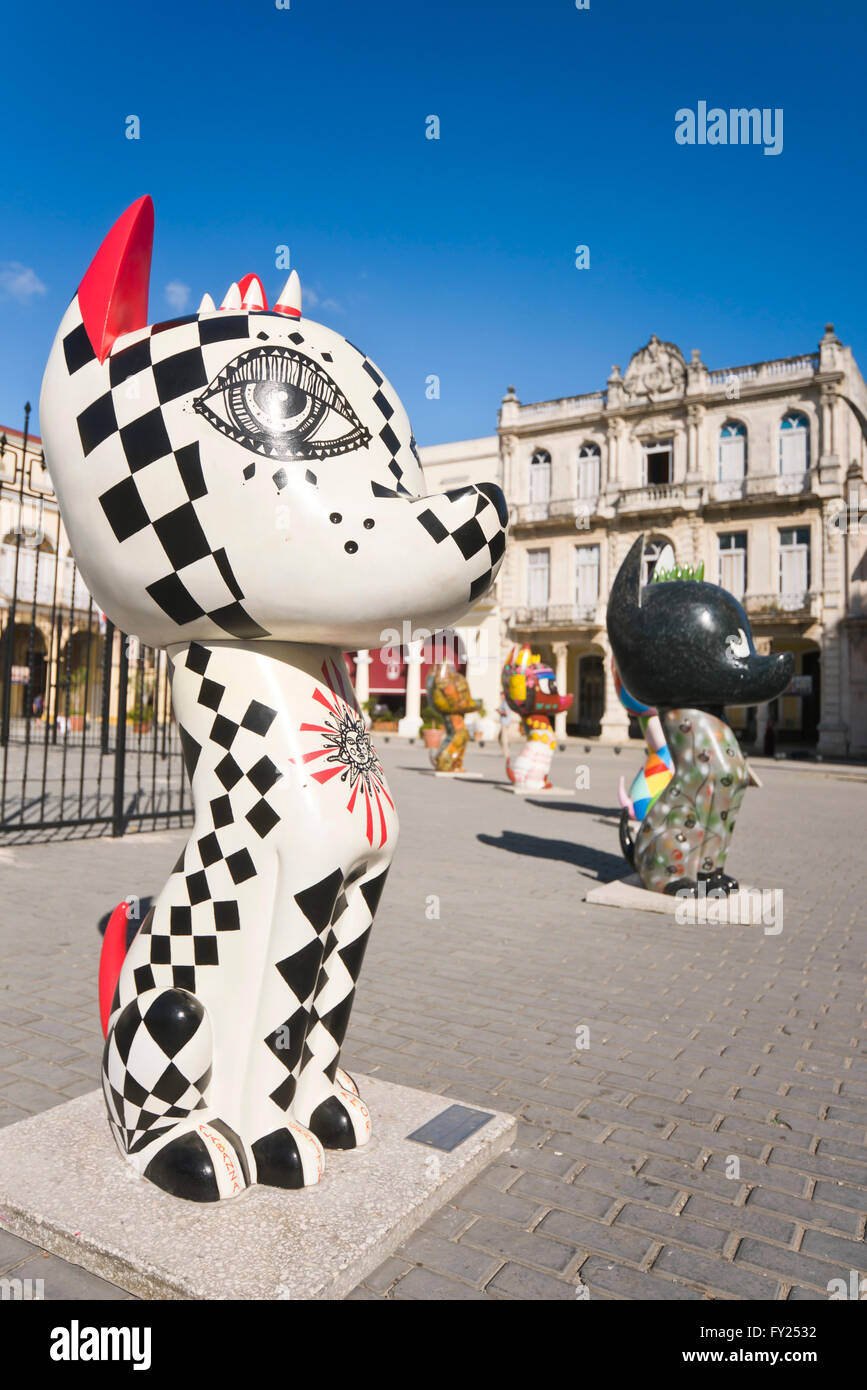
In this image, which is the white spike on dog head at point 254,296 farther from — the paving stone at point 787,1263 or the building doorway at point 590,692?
the building doorway at point 590,692

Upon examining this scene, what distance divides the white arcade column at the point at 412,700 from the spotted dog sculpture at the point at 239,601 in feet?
105

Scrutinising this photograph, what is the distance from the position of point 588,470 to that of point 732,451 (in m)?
5.13

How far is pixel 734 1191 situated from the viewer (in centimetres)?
268

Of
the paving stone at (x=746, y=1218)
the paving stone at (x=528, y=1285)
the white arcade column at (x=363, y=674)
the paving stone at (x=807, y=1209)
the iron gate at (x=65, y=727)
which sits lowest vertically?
the paving stone at (x=807, y=1209)

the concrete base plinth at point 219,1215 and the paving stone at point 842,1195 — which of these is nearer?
the concrete base plinth at point 219,1215

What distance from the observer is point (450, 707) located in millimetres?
16484

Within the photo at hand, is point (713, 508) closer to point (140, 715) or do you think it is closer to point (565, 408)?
point (565, 408)

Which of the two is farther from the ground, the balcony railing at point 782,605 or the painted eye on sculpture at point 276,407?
the balcony railing at point 782,605

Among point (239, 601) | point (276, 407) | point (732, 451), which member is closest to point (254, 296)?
point (276, 407)

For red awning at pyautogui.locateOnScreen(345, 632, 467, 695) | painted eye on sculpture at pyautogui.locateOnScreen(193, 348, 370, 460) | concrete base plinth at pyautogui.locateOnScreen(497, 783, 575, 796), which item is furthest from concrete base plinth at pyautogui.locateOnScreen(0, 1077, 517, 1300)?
red awning at pyautogui.locateOnScreen(345, 632, 467, 695)

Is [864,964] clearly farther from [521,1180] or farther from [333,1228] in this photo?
[333,1228]

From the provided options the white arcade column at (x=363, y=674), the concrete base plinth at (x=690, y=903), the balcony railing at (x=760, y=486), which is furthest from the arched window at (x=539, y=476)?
the concrete base plinth at (x=690, y=903)

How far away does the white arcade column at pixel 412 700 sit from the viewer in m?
34.4
